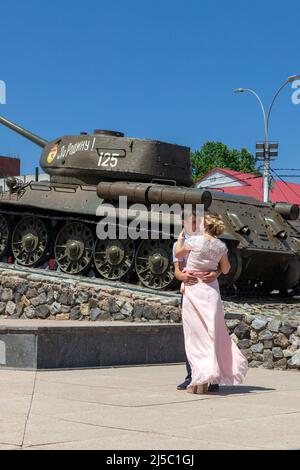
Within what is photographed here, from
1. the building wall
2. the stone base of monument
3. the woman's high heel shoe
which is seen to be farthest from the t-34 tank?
the building wall

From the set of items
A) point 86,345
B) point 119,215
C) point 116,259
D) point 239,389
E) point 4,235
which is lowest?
point 239,389

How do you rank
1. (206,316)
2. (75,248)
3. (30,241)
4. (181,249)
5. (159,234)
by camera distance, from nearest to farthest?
(206,316)
(181,249)
(159,234)
(75,248)
(30,241)

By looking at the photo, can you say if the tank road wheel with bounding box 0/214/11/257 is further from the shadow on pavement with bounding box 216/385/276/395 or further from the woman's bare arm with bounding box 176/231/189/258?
the woman's bare arm with bounding box 176/231/189/258

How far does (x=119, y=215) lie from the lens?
61.8 ft

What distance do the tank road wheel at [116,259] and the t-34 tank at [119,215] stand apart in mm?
22

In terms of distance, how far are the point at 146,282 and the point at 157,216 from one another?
1480mm

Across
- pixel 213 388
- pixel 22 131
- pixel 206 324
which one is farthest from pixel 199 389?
pixel 22 131

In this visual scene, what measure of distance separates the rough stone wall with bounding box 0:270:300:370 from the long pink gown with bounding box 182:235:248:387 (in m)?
3.74

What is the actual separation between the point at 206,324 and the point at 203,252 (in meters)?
0.71

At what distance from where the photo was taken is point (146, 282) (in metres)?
18.7

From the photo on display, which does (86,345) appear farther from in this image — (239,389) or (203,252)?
(203,252)

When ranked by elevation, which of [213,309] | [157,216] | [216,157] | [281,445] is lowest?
[281,445]
